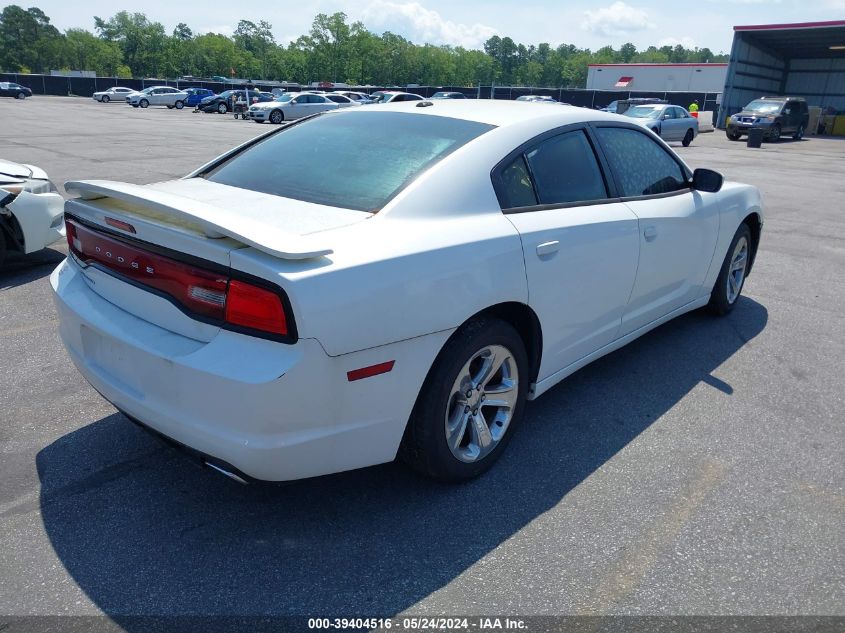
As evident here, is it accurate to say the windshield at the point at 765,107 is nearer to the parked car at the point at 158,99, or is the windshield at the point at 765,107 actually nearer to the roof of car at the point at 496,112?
the roof of car at the point at 496,112

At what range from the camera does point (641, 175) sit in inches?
155

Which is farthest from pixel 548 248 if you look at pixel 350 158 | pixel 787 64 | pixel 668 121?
pixel 787 64

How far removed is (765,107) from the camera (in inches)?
1125

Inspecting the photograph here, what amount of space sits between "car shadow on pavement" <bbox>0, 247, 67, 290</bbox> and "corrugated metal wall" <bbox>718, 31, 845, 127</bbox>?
3433 cm

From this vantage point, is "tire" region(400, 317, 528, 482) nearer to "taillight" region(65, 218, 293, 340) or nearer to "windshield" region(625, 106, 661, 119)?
"taillight" region(65, 218, 293, 340)

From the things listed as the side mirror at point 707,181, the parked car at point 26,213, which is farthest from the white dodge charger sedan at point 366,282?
the parked car at point 26,213

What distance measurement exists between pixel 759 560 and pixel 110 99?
6007 cm

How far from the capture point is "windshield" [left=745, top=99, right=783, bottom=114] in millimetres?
28172

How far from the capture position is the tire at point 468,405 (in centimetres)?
264

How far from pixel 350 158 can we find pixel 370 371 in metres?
1.21

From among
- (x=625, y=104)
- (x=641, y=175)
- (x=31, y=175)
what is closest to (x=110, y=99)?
(x=625, y=104)

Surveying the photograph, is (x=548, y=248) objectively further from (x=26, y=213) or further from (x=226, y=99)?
(x=226, y=99)

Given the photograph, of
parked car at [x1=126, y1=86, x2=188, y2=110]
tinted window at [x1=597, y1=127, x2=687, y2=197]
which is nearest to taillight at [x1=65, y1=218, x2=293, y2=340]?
tinted window at [x1=597, y1=127, x2=687, y2=197]

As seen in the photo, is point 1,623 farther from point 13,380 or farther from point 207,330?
point 13,380
